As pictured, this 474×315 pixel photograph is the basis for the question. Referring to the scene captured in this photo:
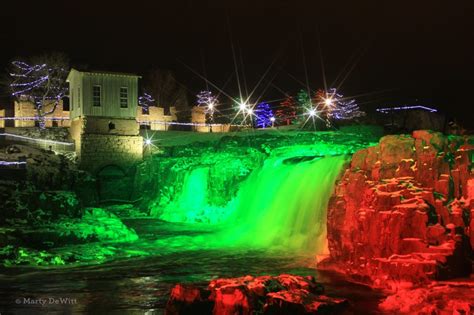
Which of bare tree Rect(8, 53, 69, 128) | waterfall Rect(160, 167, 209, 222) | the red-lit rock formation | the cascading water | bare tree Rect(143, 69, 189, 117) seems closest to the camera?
the red-lit rock formation

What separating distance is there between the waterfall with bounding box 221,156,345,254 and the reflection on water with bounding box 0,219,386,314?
1.28 metres

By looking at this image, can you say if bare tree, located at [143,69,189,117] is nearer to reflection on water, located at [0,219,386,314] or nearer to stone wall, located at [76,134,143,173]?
stone wall, located at [76,134,143,173]

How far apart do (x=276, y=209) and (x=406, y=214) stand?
24.3ft

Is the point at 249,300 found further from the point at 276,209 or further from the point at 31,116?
the point at 31,116

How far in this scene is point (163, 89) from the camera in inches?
1965

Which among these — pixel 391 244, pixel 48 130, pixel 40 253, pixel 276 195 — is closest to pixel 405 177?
pixel 391 244

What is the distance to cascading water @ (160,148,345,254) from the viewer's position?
1509 cm

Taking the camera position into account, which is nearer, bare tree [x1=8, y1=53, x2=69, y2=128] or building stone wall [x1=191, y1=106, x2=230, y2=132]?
bare tree [x1=8, y1=53, x2=69, y2=128]

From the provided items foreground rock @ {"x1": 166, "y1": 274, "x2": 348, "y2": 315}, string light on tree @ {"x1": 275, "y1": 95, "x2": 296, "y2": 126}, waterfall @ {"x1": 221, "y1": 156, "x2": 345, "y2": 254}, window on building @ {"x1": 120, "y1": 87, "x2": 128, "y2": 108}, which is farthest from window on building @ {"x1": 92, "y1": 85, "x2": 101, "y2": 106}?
foreground rock @ {"x1": 166, "y1": 274, "x2": 348, "y2": 315}

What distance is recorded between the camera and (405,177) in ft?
36.5

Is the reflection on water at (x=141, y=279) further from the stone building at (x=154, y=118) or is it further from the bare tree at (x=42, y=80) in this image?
the bare tree at (x=42, y=80)

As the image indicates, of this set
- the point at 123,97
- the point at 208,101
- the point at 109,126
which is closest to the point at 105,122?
the point at 109,126

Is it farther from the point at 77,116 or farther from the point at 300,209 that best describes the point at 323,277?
the point at 77,116

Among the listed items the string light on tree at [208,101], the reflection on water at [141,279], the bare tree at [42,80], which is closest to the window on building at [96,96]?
the bare tree at [42,80]
